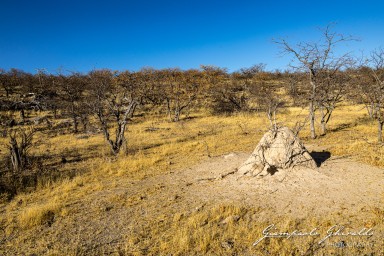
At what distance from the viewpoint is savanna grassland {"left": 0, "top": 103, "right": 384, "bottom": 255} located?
5.00 meters

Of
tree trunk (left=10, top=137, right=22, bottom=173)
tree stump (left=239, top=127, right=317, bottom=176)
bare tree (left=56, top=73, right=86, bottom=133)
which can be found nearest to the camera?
tree stump (left=239, top=127, right=317, bottom=176)

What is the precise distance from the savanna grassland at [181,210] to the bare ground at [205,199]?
1.0 inches

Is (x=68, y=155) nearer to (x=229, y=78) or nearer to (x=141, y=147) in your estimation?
(x=141, y=147)

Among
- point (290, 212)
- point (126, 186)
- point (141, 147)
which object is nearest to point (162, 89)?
point (141, 147)

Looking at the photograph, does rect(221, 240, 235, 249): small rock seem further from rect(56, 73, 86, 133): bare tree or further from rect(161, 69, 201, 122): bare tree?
rect(161, 69, 201, 122): bare tree

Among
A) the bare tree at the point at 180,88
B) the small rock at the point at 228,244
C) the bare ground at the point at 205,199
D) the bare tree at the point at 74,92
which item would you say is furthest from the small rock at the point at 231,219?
the bare tree at the point at 180,88

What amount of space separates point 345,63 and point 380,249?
11.4 m

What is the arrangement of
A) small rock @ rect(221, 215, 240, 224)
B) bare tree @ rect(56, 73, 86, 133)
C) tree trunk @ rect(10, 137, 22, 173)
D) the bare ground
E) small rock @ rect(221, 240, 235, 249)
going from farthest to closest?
bare tree @ rect(56, 73, 86, 133) → tree trunk @ rect(10, 137, 22, 173) → small rock @ rect(221, 215, 240, 224) → the bare ground → small rock @ rect(221, 240, 235, 249)

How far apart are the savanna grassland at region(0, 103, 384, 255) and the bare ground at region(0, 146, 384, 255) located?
25mm

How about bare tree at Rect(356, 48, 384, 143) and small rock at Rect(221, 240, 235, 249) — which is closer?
small rock at Rect(221, 240, 235, 249)

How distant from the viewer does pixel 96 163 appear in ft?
39.5

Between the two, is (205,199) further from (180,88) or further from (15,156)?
(180,88)
